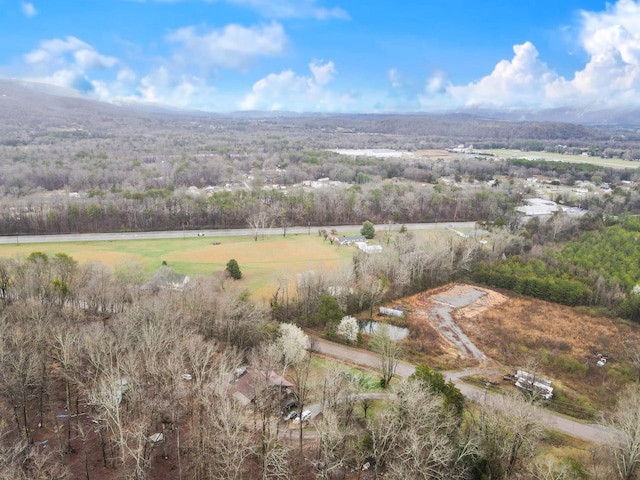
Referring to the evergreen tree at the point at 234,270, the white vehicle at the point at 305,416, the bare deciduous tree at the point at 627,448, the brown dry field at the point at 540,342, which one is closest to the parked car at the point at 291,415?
the white vehicle at the point at 305,416

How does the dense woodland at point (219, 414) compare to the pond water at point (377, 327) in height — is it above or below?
above

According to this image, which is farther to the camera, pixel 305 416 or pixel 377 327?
pixel 377 327

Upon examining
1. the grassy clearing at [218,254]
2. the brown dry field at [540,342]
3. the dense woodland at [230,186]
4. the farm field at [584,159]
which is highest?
the farm field at [584,159]

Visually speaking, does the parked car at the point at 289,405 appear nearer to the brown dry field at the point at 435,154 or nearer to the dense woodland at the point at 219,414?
the dense woodland at the point at 219,414

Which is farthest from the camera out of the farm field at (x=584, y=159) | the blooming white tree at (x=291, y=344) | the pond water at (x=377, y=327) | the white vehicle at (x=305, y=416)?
the farm field at (x=584, y=159)

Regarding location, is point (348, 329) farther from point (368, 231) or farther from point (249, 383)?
point (368, 231)

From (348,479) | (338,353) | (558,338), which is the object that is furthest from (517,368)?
(348,479)

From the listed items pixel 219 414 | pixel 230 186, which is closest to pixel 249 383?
pixel 219 414
